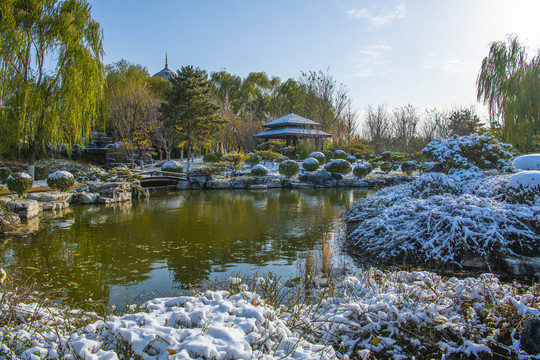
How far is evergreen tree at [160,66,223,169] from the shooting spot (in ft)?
73.3

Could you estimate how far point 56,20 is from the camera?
36.1 ft

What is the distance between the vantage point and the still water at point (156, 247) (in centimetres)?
433

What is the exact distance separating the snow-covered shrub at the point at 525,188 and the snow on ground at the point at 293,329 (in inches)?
142

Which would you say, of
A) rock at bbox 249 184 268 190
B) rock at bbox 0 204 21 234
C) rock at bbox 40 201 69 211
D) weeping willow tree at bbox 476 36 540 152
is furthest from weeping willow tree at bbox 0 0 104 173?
weeping willow tree at bbox 476 36 540 152

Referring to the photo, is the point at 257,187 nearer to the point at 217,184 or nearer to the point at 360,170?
the point at 217,184

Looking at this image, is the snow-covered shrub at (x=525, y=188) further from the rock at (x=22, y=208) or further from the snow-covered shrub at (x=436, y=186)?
the rock at (x=22, y=208)

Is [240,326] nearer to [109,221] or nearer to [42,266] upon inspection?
[42,266]

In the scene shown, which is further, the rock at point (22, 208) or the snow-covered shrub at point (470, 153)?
the rock at point (22, 208)

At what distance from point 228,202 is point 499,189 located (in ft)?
28.3

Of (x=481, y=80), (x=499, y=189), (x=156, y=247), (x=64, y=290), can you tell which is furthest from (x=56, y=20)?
(x=481, y=80)

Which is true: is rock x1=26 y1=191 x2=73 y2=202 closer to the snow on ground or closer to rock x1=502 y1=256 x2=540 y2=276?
the snow on ground

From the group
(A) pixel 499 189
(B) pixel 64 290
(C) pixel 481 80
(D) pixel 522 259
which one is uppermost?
(C) pixel 481 80

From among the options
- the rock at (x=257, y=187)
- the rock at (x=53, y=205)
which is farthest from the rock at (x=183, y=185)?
the rock at (x=53, y=205)

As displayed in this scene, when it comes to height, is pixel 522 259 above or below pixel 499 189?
below
